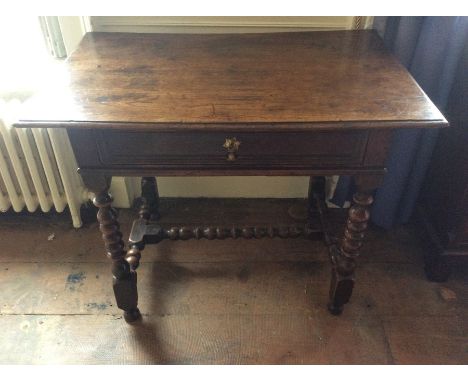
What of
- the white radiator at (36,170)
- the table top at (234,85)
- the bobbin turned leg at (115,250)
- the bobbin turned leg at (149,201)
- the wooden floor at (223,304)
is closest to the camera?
the table top at (234,85)

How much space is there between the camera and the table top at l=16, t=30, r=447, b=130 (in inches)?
34.4

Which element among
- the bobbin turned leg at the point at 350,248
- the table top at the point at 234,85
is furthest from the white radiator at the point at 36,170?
the bobbin turned leg at the point at 350,248

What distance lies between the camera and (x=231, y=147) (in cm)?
93

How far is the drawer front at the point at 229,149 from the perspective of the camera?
0.94 meters

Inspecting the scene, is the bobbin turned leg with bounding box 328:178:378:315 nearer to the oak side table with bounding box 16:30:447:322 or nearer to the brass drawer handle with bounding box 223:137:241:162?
the oak side table with bounding box 16:30:447:322

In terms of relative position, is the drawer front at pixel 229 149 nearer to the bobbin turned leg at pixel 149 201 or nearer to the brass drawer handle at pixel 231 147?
the brass drawer handle at pixel 231 147

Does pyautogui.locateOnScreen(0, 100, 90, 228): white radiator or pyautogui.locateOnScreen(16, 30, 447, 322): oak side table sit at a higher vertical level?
pyautogui.locateOnScreen(16, 30, 447, 322): oak side table

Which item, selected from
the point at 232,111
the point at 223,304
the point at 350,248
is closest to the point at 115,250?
the point at 223,304

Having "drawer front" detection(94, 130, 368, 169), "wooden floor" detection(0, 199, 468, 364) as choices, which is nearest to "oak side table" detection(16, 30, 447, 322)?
"drawer front" detection(94, 130, 368, 169)

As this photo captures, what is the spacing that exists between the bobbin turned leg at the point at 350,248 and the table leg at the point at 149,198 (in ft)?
2.21

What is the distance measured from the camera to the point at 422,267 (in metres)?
1.51

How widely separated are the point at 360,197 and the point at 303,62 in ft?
1.23
